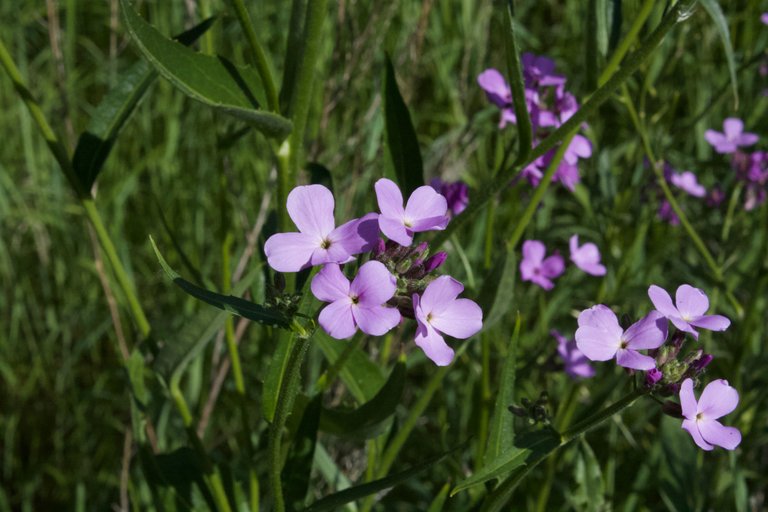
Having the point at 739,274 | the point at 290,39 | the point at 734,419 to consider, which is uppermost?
the point at 290,39

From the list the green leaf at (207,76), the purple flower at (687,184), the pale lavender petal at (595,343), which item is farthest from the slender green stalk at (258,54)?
the purple flower at (687,184)

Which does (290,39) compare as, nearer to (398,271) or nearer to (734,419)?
(398,271)

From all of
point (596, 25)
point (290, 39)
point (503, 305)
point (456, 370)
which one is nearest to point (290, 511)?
point (503, 305)

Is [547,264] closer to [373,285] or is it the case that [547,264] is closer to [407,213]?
[407,213]

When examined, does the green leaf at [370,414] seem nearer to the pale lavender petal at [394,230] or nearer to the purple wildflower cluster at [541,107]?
the pale lavender petal at [394,230]

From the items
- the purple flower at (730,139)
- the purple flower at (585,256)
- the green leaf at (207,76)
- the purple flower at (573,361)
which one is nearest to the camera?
the green leaf at (207,76)

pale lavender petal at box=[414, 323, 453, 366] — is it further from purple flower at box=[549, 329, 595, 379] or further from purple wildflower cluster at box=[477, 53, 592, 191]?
purple flower at box=[549, 329, 595, 379]

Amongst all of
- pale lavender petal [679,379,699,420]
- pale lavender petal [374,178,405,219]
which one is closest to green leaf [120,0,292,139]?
pale lavender petal [374,178,405,219]

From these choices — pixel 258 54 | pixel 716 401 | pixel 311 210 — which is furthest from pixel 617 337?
pixel 258 54
